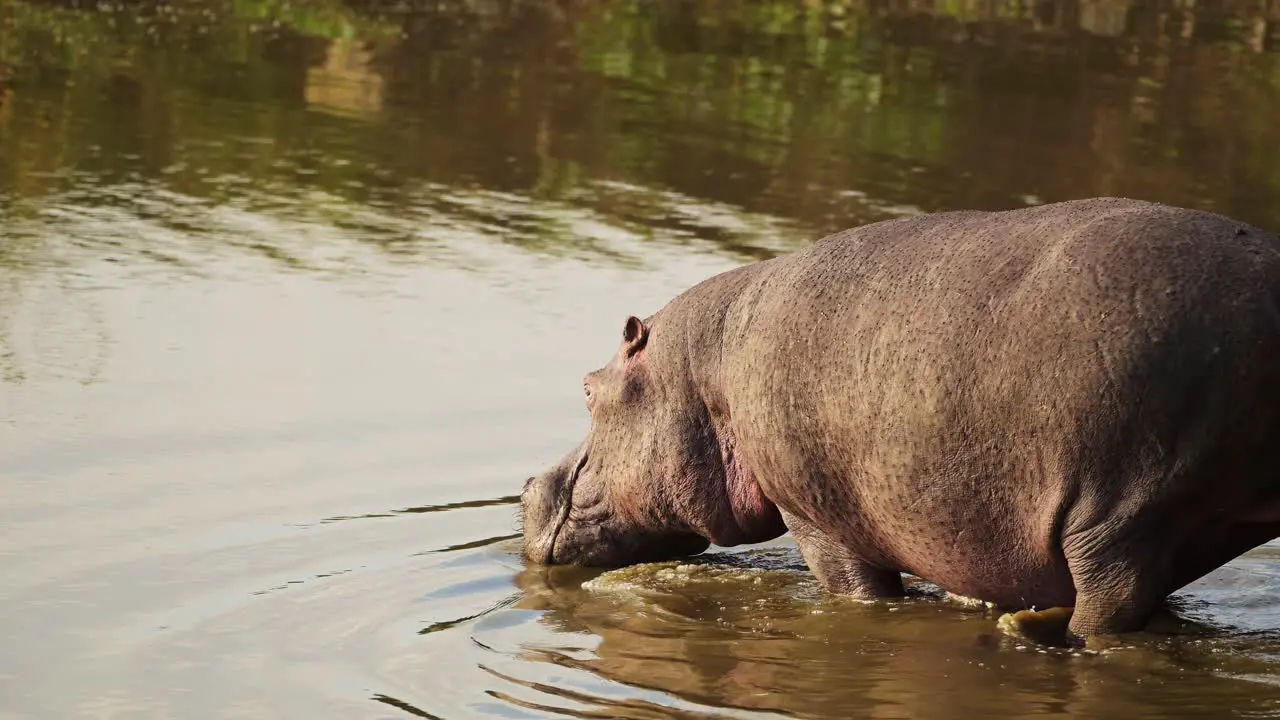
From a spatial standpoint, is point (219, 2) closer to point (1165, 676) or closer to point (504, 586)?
point (504, 586)

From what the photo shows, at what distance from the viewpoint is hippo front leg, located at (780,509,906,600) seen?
643cm

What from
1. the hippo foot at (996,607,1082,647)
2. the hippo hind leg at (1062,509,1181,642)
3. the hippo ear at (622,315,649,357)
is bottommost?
the hippo foot at (996,607,1082,647)

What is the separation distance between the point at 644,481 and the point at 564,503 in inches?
16.0

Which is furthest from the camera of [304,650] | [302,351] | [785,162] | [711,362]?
[785,162]

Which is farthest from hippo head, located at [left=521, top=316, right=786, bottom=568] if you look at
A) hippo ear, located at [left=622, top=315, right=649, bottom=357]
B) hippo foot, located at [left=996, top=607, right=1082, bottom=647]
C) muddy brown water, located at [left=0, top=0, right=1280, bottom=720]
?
hippo foot, located at [left=996, top=607, right=1082, bottom=647]

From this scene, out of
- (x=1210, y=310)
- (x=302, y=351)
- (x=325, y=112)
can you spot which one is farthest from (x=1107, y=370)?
(x=325, y=112)

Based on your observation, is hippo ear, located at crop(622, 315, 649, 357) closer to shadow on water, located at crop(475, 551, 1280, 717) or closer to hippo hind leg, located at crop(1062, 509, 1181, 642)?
shadow on water, located at crop(475, 551, 1280, 717)

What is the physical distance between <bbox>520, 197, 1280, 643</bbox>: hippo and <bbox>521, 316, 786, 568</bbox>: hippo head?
17 mm

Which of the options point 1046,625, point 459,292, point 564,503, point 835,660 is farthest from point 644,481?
point 459,292

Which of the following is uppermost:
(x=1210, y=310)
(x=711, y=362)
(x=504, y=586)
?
(x=1210, y=310)

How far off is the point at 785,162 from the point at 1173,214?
7.77 meters

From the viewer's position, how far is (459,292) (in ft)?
33.2

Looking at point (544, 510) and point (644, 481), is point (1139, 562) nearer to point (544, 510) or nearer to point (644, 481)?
point (644, 481)

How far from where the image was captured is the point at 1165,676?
547 centimetres
